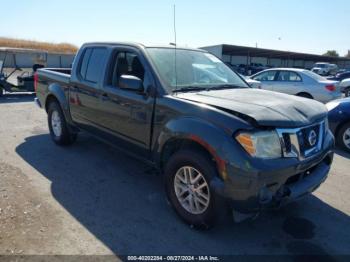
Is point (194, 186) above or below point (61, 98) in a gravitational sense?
below

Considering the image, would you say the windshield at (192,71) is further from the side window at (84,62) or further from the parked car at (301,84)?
the parked car at (301,84)

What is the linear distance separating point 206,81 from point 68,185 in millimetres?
2380

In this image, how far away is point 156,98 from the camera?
3.70 metres

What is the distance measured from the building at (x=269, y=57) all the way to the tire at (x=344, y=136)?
32542 mm

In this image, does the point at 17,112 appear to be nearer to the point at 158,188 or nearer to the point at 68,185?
the point at 68,185

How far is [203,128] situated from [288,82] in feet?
30.1

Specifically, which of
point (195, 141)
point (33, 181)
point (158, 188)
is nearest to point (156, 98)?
point (195, 141)

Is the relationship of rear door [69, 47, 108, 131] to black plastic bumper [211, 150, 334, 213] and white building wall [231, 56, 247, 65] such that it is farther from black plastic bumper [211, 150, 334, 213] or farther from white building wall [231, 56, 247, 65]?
white building wall [231, 56, 247, 65]

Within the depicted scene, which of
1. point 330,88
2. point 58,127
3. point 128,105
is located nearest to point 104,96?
point 128,105

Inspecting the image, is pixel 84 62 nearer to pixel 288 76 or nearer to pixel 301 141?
pixel 301 141

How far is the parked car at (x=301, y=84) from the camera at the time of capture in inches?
416

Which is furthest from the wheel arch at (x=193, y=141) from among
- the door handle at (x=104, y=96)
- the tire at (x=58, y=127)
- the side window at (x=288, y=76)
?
the side window at (x=288, y=76)

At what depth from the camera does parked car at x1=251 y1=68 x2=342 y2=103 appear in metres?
10.6

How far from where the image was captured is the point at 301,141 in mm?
3088
